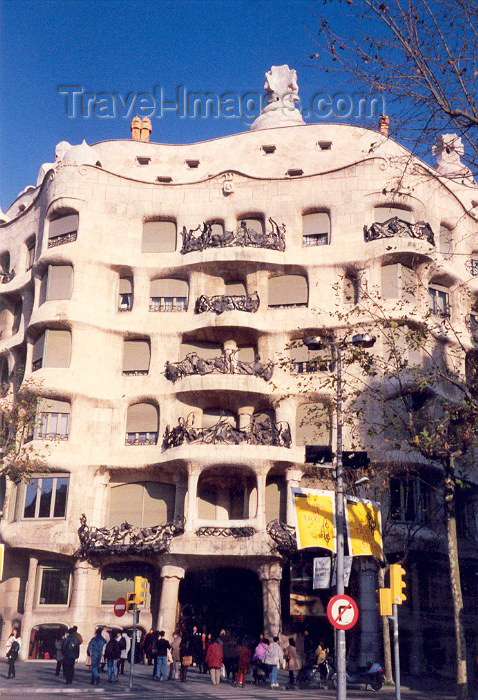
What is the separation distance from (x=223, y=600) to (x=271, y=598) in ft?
12.3

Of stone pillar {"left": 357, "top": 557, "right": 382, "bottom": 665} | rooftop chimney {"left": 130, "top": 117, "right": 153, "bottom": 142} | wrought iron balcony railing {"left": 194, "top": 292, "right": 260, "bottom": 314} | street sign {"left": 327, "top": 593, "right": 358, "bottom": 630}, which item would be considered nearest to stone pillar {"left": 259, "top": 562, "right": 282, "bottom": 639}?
stone pillar {"left": 357, "top": 557, "right": 382, "bottom": 665}

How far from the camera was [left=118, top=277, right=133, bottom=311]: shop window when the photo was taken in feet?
124

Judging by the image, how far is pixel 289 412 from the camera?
115ft

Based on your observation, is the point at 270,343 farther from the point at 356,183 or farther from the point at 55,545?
the point at 55,545

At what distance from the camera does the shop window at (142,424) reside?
1401 inches

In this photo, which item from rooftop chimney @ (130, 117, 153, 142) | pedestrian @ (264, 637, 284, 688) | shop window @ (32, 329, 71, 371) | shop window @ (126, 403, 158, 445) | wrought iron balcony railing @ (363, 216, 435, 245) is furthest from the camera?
rooftop chimney @ (130, 117, 153, 142)

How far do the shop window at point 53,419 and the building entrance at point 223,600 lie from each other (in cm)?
792

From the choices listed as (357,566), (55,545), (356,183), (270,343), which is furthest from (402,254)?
(55,545)

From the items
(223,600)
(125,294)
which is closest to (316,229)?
(125,294)

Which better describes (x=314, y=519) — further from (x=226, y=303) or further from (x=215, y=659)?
(x=226, y=303)

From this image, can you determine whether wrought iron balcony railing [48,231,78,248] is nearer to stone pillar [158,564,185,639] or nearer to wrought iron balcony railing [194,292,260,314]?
wrought iron balcony railing [194,292,260,314]

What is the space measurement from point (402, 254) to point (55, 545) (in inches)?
718

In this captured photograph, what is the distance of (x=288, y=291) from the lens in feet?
123

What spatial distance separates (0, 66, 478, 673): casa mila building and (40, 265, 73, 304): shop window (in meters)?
0.13
